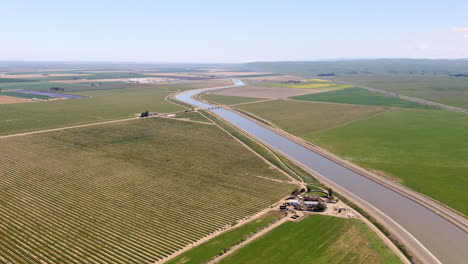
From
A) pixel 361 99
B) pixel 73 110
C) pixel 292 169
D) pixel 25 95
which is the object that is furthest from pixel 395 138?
pixel 25 95

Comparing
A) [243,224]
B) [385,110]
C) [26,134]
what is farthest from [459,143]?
[26,134]

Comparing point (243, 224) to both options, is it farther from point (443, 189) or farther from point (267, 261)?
point (443, 189)

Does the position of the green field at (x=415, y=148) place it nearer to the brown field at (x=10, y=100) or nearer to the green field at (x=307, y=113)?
the green field at (x=307, y=113)

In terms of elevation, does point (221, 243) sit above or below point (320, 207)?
below

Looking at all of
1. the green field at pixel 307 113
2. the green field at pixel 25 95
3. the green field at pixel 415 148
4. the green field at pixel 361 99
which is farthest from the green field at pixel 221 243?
the green field at pixel 25 95

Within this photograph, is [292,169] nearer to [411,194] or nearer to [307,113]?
[411,194]

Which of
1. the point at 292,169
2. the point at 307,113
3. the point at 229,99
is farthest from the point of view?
the point at 229,99

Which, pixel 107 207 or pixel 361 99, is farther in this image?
pixel 361 99

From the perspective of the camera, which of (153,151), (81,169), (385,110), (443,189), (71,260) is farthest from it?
(385,110)
